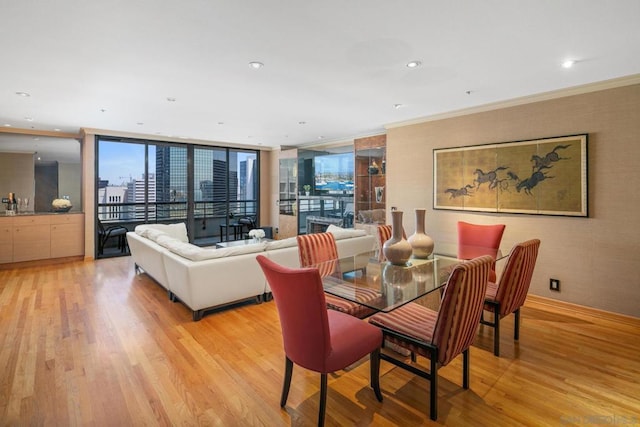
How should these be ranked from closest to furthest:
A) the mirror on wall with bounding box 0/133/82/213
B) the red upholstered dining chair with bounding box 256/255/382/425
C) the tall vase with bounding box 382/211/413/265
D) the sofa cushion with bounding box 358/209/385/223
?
the red upholstered dining chair with bounding box 256/255/382/425 < the tall vase with bounding box 382/211/413/265 < the sofa cushion with bounding box 358/209/385/223 < the mirror on wall with bounding box 0/133/82/213

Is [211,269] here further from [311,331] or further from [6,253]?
[6,253]

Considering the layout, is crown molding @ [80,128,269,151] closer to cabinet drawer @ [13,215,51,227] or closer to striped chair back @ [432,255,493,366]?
cabinet drawer @ [13,215,51,227]

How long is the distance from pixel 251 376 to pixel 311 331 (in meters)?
0.93

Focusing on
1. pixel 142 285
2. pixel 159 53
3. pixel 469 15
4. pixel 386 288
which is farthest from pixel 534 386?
pixel 142 285

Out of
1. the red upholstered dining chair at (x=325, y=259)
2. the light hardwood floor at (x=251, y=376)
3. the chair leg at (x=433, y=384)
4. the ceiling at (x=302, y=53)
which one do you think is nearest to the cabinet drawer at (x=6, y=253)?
the ceiling at (x=302, y=53)

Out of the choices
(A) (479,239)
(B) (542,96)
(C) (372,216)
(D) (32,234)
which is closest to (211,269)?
(A) (479,239)

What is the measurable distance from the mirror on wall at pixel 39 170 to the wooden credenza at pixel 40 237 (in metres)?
0.91

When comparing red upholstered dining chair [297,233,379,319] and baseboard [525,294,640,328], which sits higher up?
red upholstered dining chair [297,233,379,319]

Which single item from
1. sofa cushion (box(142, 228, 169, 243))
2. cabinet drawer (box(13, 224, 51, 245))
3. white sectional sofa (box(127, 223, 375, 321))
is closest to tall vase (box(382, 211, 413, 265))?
white sectional sofa (box(127, 223, 375, 321))

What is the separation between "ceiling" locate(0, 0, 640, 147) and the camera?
2045mm

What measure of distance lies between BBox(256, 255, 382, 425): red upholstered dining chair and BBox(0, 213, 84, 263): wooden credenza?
5.86m

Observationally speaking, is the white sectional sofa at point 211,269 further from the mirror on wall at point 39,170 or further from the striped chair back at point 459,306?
the mirror on wall at point 39,170

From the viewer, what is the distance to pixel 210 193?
25.3 ft

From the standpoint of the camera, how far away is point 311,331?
67.9 inches
